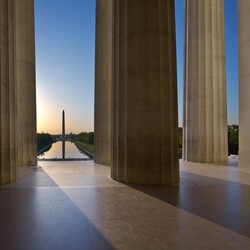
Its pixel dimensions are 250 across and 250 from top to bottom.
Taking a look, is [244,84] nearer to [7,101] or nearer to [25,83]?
[7,101]

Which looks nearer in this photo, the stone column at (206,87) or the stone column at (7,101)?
the stone column at (7,101)

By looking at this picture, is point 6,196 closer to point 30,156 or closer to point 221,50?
point 30,156

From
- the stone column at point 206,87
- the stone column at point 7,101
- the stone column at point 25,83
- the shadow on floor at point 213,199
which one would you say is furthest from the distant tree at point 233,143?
the stone column at point 7,101

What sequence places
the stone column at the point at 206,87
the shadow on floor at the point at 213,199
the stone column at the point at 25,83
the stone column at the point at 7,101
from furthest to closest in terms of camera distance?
the stone column at the point at 206,87
the stone column at the point at 25,83
the stone column at the point at 7,101
the shadow on floor at the point at 213,199

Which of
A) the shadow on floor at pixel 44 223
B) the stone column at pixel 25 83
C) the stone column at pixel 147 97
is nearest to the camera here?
the shadow on floor at pixel 44 223

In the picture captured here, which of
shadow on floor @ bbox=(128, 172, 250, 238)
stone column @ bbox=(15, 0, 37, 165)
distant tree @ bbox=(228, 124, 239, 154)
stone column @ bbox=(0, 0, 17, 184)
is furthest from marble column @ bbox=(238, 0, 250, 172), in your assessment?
distant tree @ bbox=(228, 124, 239, 154)

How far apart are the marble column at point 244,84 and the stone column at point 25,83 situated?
49.8 feet

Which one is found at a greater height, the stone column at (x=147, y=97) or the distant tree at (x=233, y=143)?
the stone column at (x=147, y=97)

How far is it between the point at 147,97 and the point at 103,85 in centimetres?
1041

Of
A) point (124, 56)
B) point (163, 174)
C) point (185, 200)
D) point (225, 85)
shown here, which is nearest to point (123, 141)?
point (163, 174)

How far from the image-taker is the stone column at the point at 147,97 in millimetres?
13484

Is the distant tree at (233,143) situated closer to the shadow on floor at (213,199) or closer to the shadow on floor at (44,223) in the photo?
the shadow on floor at (213,199)

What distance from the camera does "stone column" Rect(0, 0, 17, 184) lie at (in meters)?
13.3

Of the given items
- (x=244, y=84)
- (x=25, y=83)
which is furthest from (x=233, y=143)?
(x=25, y=83)
